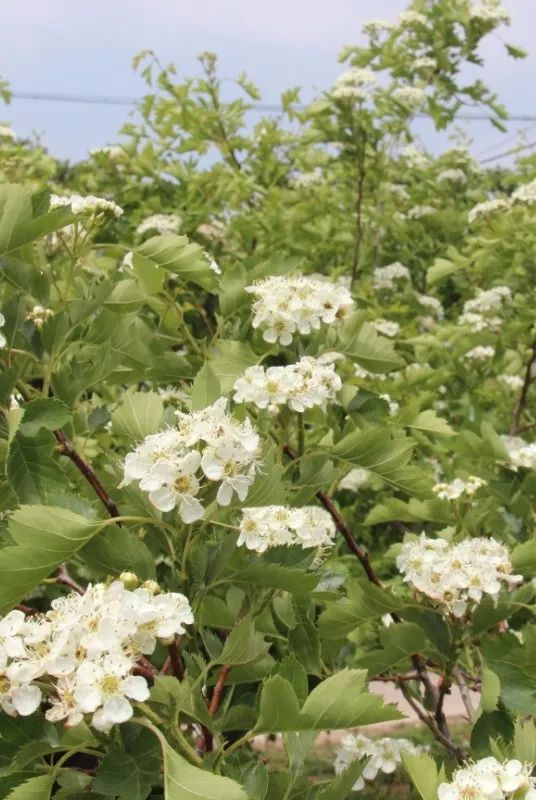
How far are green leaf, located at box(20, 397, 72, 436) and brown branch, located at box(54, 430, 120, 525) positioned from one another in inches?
7.6

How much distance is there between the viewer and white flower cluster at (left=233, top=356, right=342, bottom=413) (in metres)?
1.42

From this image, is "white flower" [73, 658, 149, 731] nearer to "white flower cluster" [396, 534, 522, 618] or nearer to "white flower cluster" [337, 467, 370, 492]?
"white flower cluster" [396, 534, 522, 618]

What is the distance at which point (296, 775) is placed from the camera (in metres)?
1.10

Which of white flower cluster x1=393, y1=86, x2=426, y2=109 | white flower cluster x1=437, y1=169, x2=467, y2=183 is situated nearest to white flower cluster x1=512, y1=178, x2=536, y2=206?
white flower cluster x1=393, y1=86, x2=426, y2=109

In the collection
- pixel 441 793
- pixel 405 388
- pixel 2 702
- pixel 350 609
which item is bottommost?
pixel 405 388

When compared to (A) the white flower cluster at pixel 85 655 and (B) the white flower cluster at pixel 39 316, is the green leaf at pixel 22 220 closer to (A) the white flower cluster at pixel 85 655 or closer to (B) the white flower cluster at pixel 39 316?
(B) the white flower cluster at pixel 39 316

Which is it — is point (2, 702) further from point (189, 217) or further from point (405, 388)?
point (189, 217)

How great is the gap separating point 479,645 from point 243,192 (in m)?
2.74

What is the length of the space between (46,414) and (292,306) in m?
0.51

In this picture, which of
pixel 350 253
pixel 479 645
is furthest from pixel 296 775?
pixel 350 253

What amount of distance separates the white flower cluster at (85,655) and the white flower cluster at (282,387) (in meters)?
0.52

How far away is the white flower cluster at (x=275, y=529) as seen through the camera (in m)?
1.15

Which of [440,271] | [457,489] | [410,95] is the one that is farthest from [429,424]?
[410,95]

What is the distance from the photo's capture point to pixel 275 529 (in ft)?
4.04
